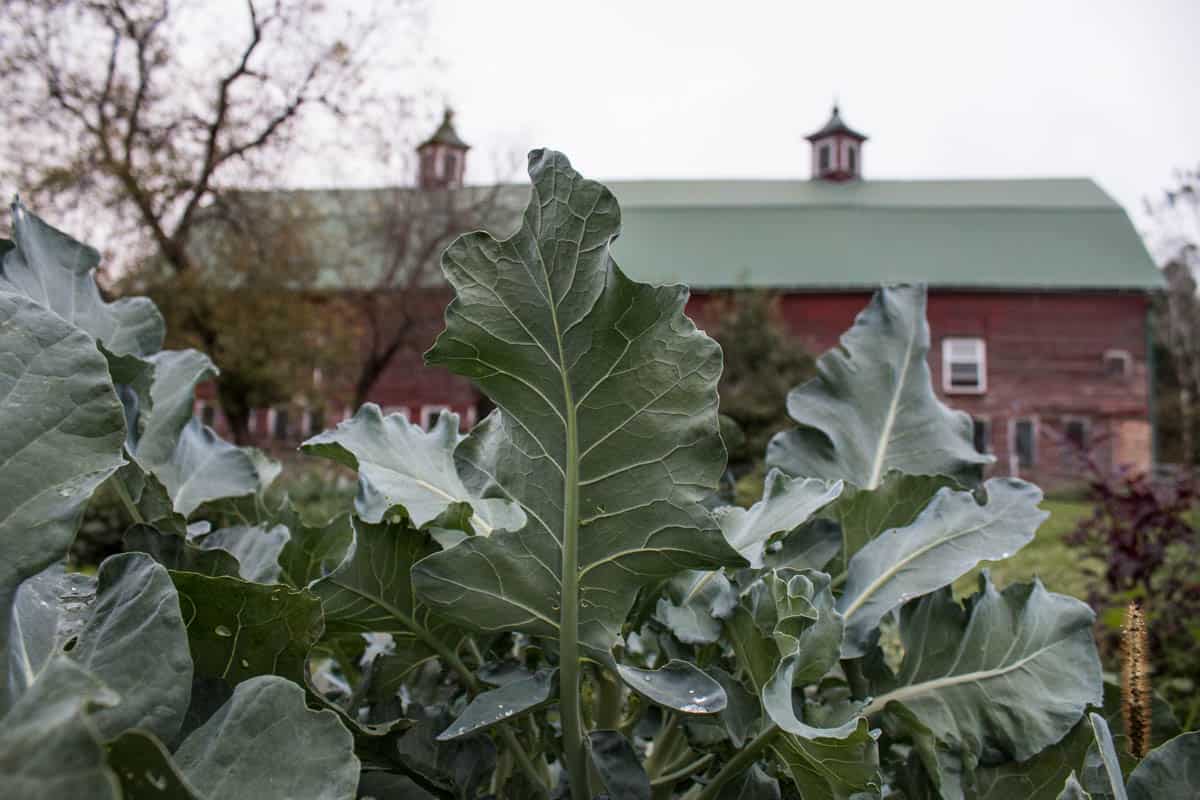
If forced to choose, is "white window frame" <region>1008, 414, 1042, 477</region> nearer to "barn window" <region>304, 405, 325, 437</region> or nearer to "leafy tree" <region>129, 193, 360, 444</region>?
"leafy tree" <region>129, 193, 360, 444</region>

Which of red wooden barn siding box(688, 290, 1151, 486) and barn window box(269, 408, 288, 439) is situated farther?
barn window box(269, 408, 288, 439)

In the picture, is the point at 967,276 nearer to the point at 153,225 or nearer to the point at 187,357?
the point at 153,225

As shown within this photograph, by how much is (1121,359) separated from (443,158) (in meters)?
20.2

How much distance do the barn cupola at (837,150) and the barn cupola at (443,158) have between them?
1275 centimetres

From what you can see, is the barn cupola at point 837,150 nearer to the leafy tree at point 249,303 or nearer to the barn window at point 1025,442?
the barn window at point 1025,442

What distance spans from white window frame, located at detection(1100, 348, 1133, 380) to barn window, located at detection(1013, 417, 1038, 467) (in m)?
2.38

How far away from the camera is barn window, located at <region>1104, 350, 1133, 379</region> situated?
2384 centimetres

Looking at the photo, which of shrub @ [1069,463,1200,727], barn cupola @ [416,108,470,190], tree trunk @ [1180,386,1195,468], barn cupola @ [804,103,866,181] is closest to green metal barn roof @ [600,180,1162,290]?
barn cupola @ [804,103,866,181]

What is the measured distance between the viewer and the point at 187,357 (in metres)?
1.07

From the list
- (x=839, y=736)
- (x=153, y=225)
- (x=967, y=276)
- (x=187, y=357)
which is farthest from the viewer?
(x=967, y=276)

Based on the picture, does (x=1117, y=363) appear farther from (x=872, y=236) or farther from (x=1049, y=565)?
(x=1049, y=565)

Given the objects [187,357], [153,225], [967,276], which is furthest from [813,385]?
[967,276]

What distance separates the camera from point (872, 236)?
27.8 meters

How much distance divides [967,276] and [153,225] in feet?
68.5
